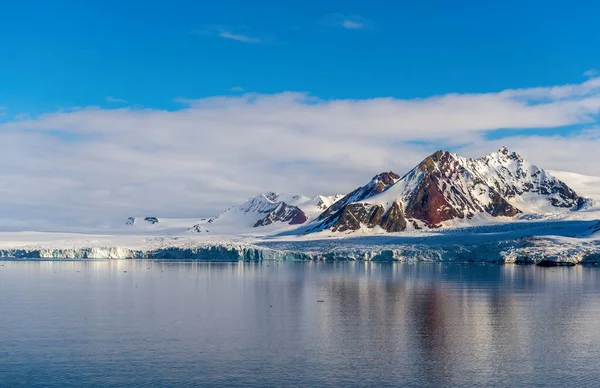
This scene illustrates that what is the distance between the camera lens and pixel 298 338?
31.3 m

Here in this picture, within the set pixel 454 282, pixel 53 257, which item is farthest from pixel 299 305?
pixel 53 257

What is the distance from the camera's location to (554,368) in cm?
2523

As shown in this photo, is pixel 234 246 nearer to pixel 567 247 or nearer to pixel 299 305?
pixel 567 247

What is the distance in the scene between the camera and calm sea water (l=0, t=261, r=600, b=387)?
2377cm

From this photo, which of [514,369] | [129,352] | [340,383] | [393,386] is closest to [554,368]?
[514,369]

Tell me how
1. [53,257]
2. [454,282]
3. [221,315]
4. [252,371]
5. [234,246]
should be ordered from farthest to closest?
1. [53,257]
2. [234,246]
3. [454,282]
4. [221,315]
5. [252,371]

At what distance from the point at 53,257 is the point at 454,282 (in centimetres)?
9975

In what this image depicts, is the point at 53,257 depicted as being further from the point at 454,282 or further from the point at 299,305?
the point at 299,305

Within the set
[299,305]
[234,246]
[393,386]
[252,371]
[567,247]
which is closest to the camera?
[393,386]

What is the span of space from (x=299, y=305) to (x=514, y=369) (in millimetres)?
20871

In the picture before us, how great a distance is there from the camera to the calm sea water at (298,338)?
2377 centimetres

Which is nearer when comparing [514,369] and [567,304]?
[514,369]

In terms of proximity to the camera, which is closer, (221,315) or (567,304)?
(221,315)

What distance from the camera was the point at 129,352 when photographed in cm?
2753
